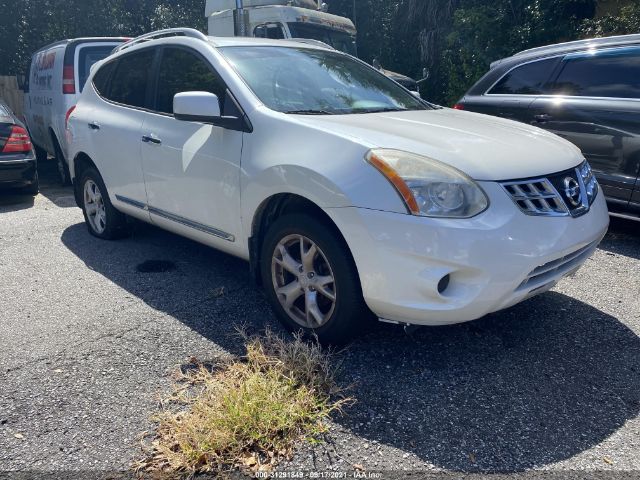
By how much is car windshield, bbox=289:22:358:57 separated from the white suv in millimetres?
6008

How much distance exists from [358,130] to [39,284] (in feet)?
9.46

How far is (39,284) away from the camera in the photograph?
4562 millimetres

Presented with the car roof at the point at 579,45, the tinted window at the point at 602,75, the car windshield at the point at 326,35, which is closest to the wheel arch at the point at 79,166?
the car roof at the point at 579,45

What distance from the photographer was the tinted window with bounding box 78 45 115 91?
795cm

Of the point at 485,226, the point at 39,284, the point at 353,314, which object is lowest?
the point at 39,284

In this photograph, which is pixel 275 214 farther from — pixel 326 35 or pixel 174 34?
pixel 326 35

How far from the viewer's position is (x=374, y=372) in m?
3.14

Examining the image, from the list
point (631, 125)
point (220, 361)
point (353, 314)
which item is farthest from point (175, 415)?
point (631, 125)

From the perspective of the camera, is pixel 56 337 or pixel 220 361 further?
pixel 56 337

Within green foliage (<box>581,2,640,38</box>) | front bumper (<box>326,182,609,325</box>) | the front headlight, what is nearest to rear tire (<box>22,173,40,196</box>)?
front bumper (<box>326,182,609,325</box>)

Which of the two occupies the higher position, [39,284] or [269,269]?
[269,269]

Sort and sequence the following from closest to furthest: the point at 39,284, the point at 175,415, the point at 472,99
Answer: the point at 175,415 < the point at 39,284 < the point at 472,99

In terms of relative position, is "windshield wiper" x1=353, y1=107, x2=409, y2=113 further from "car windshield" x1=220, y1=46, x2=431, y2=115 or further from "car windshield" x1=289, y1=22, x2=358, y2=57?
"car windshield" x1=289, y1=22, x2=358, y2=57

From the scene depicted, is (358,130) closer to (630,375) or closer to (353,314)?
(353,314)
